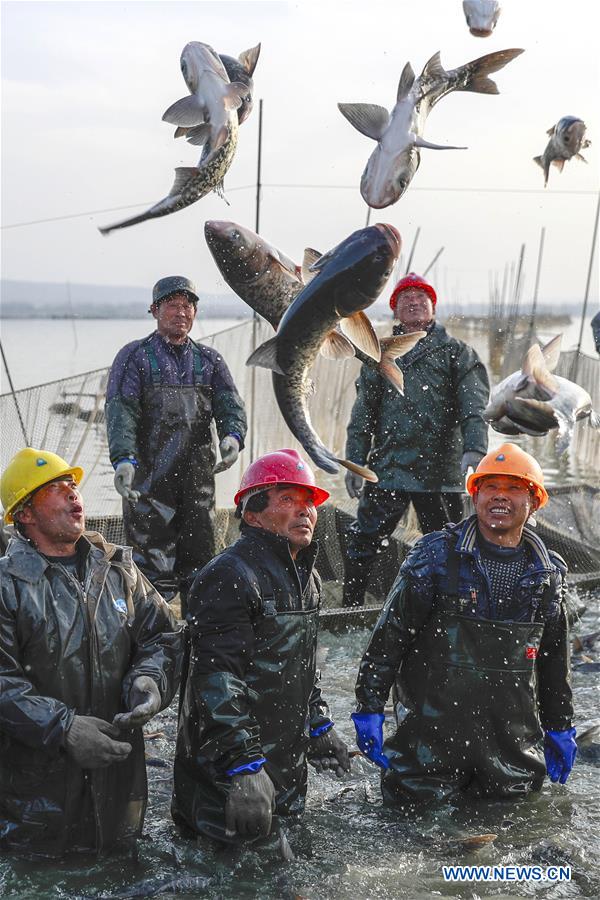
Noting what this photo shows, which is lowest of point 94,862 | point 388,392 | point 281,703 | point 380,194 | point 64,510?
point 94,862

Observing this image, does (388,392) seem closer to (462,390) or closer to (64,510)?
(462,390)

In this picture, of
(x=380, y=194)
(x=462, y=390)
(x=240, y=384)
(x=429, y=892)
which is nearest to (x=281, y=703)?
(x=429, y=892)

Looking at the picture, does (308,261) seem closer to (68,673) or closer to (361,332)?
(361,332)

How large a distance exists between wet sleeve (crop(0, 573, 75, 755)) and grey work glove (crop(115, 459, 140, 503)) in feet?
8.95

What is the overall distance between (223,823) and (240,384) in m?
6.85

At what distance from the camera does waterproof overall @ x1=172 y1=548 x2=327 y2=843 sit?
3814 millimetres

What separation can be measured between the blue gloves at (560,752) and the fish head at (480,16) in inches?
113

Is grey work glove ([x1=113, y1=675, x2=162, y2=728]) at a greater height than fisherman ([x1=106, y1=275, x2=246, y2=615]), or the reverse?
fisherman ([x1=106, y1=275, x2=246, y2=615])

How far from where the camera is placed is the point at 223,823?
12.8 ft

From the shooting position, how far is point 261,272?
Result: 4.17m

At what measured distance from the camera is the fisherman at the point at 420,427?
6945 mm

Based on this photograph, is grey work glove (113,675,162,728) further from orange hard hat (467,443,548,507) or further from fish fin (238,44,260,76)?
fish fin (238,44,260,76)

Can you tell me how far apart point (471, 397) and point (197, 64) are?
3457 millimetres

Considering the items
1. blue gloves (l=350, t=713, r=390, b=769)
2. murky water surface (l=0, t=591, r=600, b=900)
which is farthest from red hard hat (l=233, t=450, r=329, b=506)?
murky water surface (l=0, t=591, r=600, b=900)
